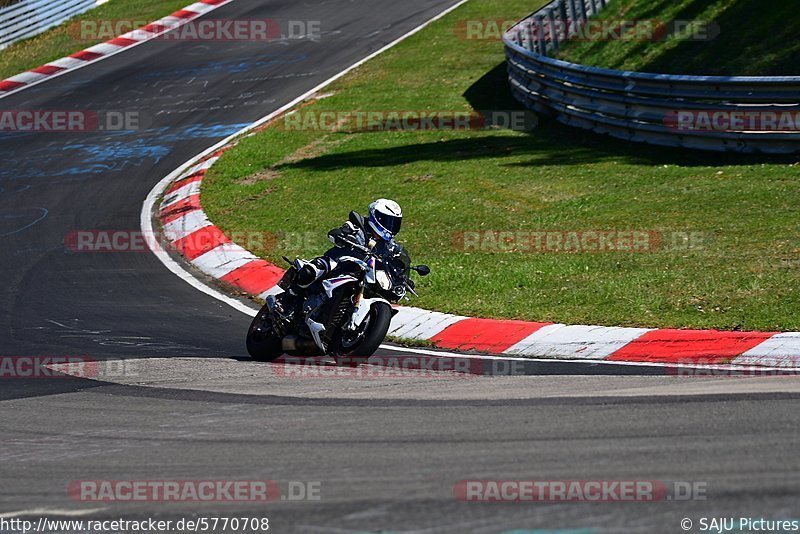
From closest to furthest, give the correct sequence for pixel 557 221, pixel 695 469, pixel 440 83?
pixel 695 469 < pixel 557 221 < pixel 440 83

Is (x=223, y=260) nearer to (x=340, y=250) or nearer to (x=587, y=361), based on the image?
(x=340, y=250)

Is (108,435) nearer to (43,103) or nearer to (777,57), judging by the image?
(777,57)

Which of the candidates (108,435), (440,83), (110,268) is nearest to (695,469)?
(108,435)

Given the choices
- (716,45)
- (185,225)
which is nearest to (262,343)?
(185,225)

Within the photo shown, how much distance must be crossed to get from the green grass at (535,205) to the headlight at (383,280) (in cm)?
193

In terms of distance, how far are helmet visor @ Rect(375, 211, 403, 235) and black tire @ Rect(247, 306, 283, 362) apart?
1471 millimetres

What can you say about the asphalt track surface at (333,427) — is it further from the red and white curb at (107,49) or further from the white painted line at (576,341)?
the red and white curb at (107,49)

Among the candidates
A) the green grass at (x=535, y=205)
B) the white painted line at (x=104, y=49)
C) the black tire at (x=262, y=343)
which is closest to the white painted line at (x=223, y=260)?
the green grass at (x=535, y=205)

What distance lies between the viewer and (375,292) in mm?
9961

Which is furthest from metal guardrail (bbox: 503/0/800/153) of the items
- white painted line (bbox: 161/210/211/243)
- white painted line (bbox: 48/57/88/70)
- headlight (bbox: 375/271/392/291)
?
white painted line (bbox: 48/57/88/70)

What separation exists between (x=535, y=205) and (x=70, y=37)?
20.2m

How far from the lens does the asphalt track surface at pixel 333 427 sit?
5.63m

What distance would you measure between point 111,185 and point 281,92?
6583mm

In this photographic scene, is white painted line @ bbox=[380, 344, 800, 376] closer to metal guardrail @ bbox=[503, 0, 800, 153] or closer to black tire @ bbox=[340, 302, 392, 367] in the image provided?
black tire @ bbox=[340, 302, 392, 367]
